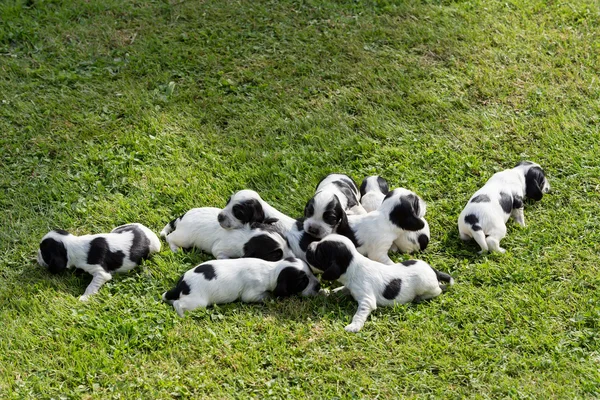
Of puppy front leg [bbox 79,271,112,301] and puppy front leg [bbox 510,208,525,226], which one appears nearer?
puppy front leg [bbox 79,271,112,301]

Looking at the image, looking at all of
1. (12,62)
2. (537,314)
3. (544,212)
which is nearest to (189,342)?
(537,314)

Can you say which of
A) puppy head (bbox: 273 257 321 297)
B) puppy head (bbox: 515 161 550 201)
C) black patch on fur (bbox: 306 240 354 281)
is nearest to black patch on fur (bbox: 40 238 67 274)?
puppy head (bbox: 273 257 321 297)

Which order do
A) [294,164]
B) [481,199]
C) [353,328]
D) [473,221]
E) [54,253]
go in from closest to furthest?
1. [353,328]
2. [54,253]
3. [473,221]
4. [481,199]
5. [294,164]

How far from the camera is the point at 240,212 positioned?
266 inches

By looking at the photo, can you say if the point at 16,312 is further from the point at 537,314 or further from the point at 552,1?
the point at 552,1

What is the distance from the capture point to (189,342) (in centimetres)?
602

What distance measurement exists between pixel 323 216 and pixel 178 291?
1.36m

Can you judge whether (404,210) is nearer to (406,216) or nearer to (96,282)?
(406,216)

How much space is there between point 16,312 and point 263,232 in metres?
2.15

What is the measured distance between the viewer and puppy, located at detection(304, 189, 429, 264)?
262 inches

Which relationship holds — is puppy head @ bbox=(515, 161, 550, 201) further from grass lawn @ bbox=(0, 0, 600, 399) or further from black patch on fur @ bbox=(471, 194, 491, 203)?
black patch on fur @ bbox=(471, 194, 491, 203)

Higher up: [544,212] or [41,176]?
[41,176]

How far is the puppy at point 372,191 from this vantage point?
23.7ft

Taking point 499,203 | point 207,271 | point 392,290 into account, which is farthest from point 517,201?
point 207,271
